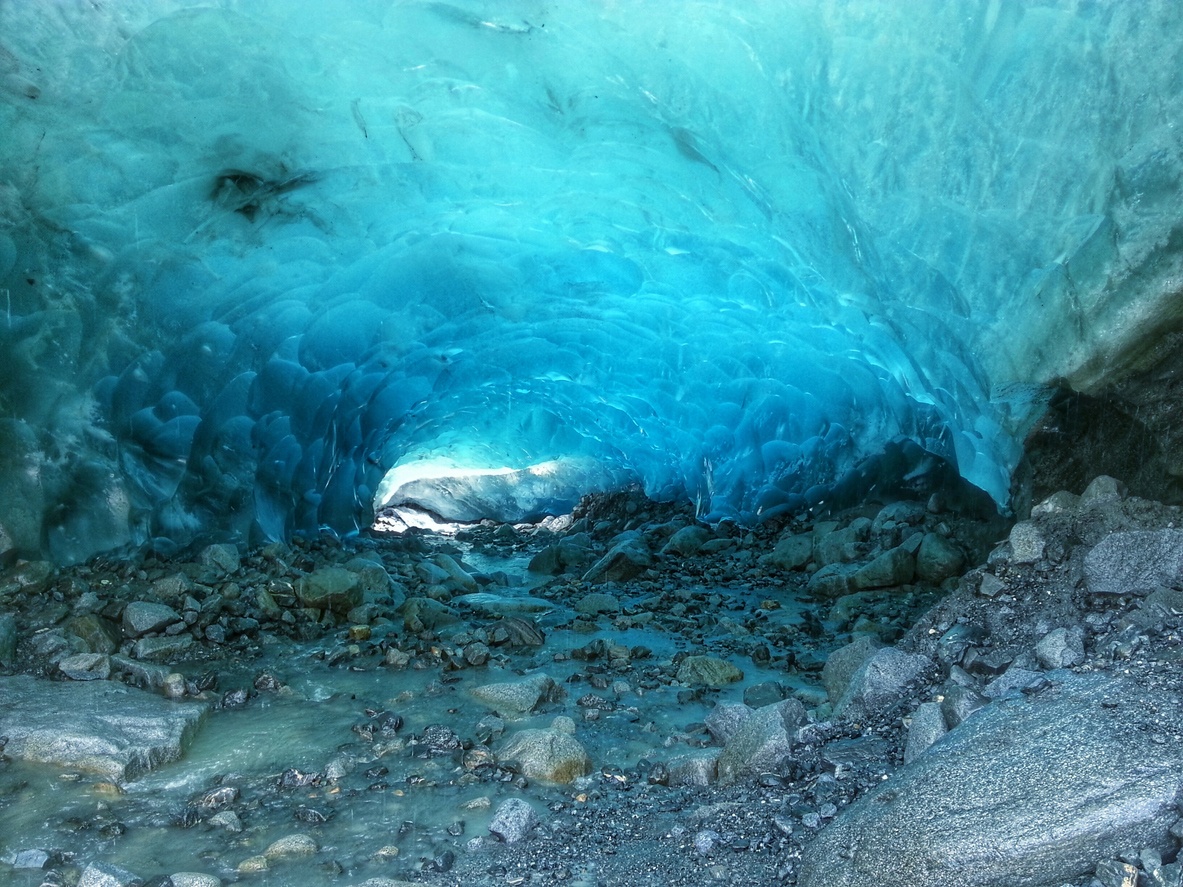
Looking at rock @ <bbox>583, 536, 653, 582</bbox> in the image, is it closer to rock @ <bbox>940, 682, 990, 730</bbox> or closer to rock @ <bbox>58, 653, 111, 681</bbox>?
rock @ <bbox>58, 653, 111, 681</bbox>

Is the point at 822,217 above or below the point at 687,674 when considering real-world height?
above

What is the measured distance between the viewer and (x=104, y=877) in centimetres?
260

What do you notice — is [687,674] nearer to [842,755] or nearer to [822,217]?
[842,755]

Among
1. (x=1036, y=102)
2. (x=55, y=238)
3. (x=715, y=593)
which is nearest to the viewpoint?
(x=1036, y=102)

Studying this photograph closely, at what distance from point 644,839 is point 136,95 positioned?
4715mm

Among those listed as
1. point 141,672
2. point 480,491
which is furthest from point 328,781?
point 480,491

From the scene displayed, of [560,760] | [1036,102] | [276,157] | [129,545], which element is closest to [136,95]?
[276,157]

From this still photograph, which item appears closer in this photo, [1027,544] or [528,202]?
[1027,544]

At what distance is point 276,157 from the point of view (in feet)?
18.8

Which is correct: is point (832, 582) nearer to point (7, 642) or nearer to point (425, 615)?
point (425, 615)

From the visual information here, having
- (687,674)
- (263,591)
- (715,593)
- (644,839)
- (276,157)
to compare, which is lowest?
(715,593)

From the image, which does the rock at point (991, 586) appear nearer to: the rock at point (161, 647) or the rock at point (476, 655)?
the rock at point (476, 655)

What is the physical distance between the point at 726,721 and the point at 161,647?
10.5ft

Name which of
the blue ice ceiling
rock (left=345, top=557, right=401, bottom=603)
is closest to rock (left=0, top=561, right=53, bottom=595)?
the blue ice ceiling
